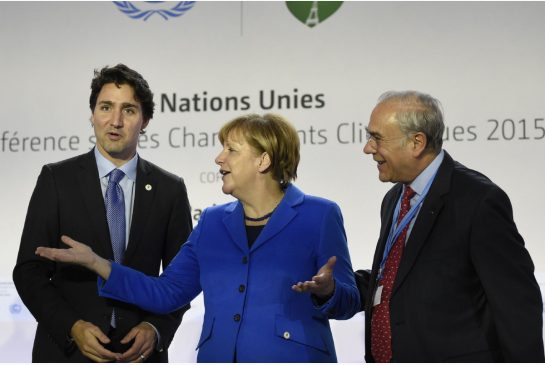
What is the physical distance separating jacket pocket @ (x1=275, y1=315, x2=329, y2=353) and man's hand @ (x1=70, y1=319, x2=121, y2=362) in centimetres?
66

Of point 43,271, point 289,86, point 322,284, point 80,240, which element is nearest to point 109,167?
point 80,240

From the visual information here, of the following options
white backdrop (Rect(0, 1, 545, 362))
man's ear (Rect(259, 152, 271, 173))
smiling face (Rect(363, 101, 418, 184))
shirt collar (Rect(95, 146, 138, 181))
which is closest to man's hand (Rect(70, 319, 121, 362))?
shirt collar (Rect(95, 146, 138, 181))

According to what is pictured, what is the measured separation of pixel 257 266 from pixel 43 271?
88 centimetres

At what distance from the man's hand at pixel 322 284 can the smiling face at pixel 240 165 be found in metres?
0.49

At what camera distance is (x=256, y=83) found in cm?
477

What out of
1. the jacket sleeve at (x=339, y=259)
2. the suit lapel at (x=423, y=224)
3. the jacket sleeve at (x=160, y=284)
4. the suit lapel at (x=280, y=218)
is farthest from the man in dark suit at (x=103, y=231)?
the suit lapel at (x=423, y=224)

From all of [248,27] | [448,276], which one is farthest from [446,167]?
[248,27]

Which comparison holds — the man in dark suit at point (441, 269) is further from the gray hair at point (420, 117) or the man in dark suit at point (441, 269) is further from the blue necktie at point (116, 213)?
the blue necktie at point (116, 213)

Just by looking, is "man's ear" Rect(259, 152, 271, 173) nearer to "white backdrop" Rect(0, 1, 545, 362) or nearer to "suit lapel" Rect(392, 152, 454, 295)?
"suit lapel" Rect(392, 152, 454, 295)

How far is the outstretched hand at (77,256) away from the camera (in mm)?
2617

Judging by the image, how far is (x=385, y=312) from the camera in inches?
102

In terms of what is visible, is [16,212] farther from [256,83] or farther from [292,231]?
[292,231]

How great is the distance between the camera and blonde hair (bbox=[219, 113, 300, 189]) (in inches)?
107

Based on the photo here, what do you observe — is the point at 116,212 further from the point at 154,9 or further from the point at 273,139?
the point at 154,9
